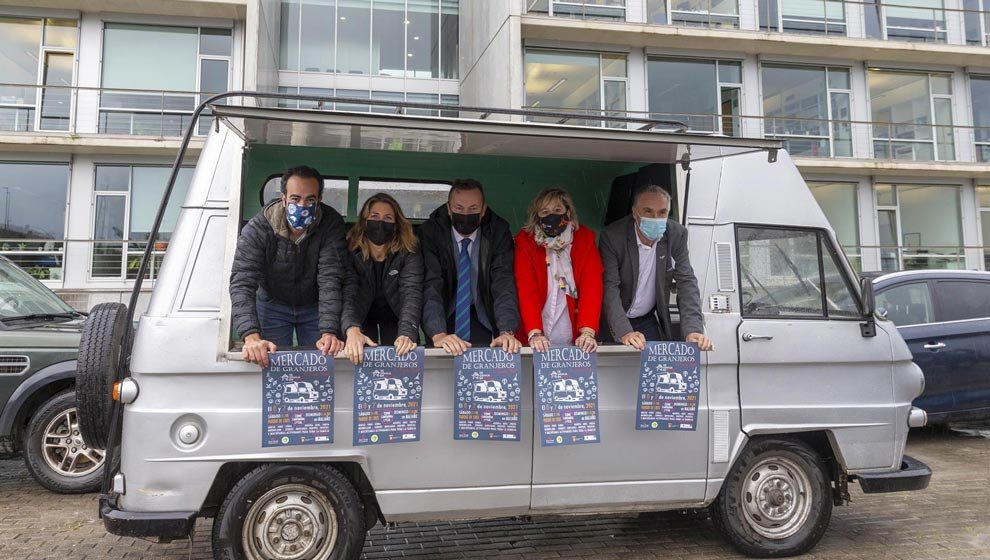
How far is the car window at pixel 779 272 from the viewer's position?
4.53 meters

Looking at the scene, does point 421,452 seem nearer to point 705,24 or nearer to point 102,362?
point 102,362

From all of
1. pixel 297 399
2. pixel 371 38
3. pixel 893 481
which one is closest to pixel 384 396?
pixel 297 399

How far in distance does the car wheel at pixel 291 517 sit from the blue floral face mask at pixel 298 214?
1.36m

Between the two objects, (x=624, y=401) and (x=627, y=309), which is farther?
(x=627, y=309)

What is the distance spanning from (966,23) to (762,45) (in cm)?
771

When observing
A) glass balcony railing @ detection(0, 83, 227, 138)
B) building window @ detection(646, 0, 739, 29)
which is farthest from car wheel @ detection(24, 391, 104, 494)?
building window @ detection(646, 0, 739, 29)

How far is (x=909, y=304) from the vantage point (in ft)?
25.5

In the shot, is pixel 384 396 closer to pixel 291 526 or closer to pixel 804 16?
pixel 291 526

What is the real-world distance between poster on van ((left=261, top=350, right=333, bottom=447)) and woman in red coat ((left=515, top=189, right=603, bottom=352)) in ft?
4.26

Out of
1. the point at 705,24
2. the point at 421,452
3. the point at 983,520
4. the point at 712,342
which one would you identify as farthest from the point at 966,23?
the point at 421,452

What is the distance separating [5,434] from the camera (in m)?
5.71

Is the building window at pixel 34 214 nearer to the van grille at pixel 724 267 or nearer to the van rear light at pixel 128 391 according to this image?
the van rear light at pixel 128 391

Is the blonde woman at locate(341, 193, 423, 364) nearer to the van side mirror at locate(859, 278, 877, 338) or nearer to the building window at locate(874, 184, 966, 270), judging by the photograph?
the van side mirror at locate(859, 278, 877, 338)

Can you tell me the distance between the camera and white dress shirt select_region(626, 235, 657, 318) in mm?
4547
